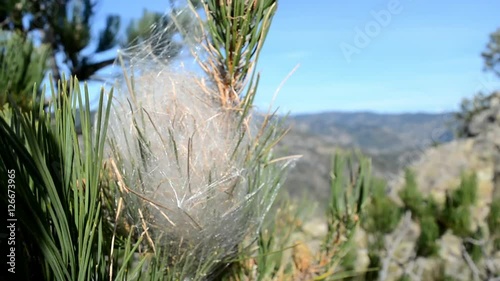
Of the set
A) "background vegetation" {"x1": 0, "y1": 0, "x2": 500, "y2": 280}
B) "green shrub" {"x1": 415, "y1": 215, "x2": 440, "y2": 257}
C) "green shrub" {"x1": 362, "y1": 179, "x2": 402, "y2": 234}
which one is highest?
"background vegetation" {"x1": 0, "y1": 0, "x2": 500, "y2": 280}

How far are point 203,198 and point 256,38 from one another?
176mm

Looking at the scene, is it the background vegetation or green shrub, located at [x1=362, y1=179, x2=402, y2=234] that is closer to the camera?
the background vegetation

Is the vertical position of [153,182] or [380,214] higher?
[153,182]

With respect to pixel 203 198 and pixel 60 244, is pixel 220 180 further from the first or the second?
pixel 60 244

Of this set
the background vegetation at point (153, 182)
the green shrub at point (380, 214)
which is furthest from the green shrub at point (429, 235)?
the background vegetation at point (153, 182)

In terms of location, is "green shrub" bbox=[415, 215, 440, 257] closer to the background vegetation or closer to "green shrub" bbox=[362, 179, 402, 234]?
"green shrub" bbox=[362, 179, 402, 234]

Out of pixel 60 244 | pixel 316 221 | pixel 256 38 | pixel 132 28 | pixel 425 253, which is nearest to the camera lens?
pixel 60 244

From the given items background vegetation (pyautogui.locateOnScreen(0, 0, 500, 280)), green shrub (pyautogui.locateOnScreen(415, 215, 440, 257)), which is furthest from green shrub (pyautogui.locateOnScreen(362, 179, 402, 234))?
background vegetation (pyautogui.locateOnScreen(0, 0, 500, 280))

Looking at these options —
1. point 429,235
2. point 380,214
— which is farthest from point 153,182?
point 429,235

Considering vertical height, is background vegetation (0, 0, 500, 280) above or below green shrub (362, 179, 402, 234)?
above

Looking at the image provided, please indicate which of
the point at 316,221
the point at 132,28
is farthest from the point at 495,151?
the point at 132,28

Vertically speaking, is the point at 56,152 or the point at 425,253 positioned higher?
the point at 56,152

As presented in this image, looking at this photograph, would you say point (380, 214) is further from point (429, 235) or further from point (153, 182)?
point (153, 182)

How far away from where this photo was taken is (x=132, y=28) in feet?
5.32
